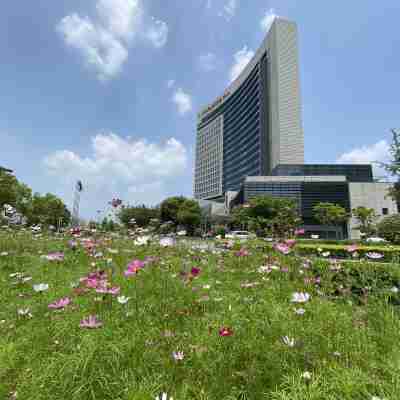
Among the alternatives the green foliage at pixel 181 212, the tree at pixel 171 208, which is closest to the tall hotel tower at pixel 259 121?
the green foliage at pixel 181 212

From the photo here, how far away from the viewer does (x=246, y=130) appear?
79938mm

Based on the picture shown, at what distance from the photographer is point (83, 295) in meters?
2.31

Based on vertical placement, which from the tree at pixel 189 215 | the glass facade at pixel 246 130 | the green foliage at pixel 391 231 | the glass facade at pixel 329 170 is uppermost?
the glass facade at pixel 246 130

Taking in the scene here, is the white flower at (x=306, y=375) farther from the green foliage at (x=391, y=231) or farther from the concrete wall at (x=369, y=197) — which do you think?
the concrete wall at (x=369, y=197)

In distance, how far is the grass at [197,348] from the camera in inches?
47.4

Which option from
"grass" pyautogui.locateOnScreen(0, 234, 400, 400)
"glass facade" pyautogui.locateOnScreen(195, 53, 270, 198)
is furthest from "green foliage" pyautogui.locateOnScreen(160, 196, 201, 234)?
"grass" pyautogui.locateOnScreen(0, 234, 400, 400)

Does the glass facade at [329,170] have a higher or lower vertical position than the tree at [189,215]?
higher

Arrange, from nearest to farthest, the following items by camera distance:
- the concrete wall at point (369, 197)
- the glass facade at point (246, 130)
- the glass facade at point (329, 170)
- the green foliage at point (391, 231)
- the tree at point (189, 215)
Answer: the green foliage at point (391, 231) < the tree at point (189, 215) < the concrete wall at point (369, 197) < the glass facade at point (329, 170) < the glass facade at point (246, 130)

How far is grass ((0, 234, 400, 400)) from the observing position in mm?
1204

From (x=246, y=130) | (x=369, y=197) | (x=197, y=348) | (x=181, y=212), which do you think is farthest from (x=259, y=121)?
(x=197, y=348)

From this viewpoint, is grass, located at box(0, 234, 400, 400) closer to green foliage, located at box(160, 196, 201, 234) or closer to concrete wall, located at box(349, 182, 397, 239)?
green foliage, located at box(160, 196, 201, 234)

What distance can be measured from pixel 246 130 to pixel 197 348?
276ft

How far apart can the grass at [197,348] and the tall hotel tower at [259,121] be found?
219ft

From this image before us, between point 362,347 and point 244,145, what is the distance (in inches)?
3259
